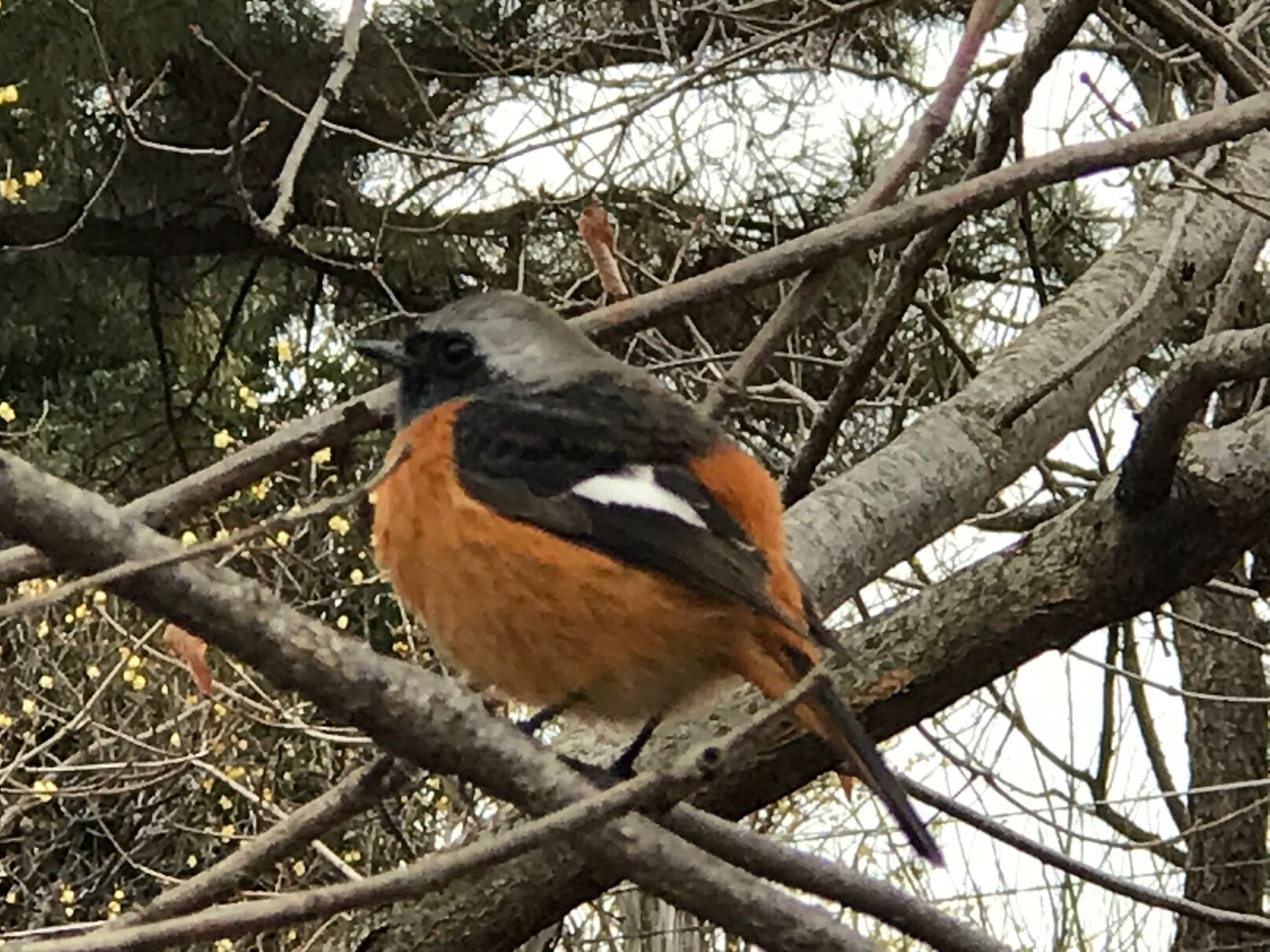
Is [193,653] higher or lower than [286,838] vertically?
higher

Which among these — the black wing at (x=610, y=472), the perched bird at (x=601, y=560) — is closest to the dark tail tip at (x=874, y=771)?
the perched bird at (x=601, y=560)

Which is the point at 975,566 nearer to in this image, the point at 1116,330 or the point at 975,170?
the point at 1116,330

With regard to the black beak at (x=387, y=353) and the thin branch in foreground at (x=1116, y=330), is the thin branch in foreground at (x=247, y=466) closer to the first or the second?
the black beak at (x=387, y=353)

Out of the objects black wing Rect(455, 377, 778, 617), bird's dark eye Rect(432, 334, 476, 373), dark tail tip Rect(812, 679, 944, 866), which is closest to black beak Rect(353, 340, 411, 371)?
bird's dark eye Rect(432, 334, 476, 373)

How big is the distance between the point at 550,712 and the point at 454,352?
459 mm

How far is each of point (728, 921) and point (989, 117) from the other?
4.56 ft

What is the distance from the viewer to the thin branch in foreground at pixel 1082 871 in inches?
53.7

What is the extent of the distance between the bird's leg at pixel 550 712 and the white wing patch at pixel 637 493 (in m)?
0.18

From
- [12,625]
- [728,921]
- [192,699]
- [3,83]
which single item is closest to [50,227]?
[3,83]

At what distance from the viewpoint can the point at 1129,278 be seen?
2371 millimetres

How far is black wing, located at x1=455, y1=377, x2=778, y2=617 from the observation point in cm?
137

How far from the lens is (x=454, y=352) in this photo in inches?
67.1

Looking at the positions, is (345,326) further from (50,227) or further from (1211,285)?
(1211,285)


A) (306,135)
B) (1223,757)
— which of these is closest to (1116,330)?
(306,135)
